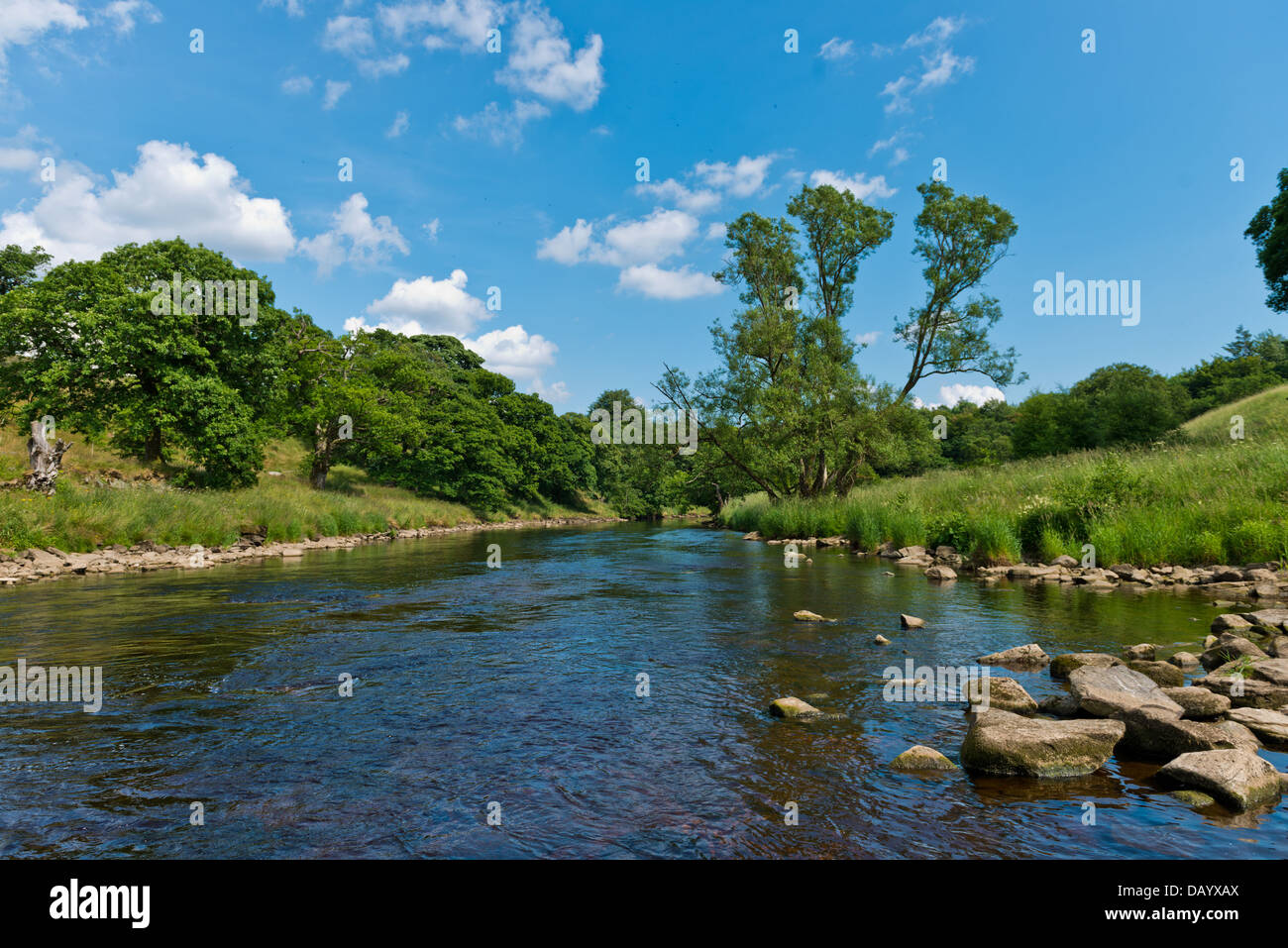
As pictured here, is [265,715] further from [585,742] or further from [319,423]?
[319,423]

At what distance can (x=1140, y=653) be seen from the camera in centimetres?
877

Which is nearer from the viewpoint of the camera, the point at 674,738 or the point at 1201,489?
the point at 674,738

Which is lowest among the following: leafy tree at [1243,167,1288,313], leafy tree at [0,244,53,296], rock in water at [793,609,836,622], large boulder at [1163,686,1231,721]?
rock in water at [793,609,836,622]

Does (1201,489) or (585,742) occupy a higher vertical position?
(1201,489)

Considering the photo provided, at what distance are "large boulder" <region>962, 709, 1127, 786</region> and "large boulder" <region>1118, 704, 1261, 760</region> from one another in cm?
32

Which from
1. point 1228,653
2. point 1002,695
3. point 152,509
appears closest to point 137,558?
point 152,509

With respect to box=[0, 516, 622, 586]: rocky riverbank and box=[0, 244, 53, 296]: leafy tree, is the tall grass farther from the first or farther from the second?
box=[0, 244, 53, 296]: leafy tree

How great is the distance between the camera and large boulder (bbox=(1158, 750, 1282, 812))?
4.67 metres

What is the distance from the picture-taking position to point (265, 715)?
6.94 m

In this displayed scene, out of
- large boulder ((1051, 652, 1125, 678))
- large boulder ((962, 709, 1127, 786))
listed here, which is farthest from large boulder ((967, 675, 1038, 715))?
large boulder ((1051, 652, 1125, 678))

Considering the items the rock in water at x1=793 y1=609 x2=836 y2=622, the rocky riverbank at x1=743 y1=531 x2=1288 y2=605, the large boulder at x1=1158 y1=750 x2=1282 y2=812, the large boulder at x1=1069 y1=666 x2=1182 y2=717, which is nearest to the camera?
the large boulder at x1=1158 y1=750 x2=1282 y2=812

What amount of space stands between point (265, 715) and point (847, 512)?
28.0 m

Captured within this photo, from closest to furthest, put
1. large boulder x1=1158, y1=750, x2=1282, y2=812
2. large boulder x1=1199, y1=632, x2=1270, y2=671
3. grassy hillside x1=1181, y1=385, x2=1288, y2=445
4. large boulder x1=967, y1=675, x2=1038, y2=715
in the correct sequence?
large boulder x1=1158, y1=750, x2=1282, y2=812 < large boulder x1=967, y1=675, x2=1038, y2=715 < large boulder x1=1199, y1=632, x2=1270, y2=671 < grassy hillside x1=1181, y1=385, x2=1288, y2=445
